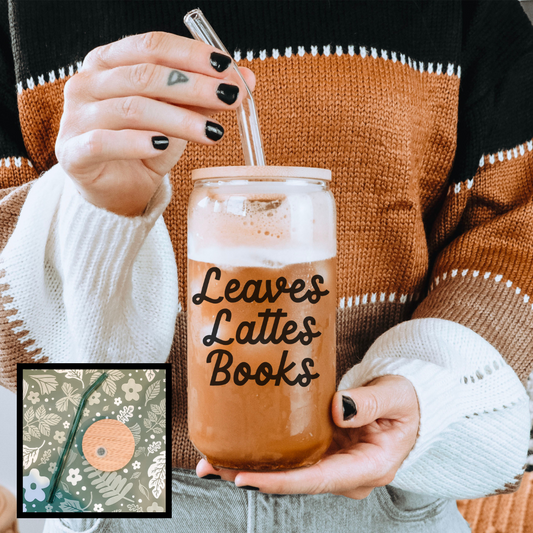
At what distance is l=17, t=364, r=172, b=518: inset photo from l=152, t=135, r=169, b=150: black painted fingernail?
19 centimetres

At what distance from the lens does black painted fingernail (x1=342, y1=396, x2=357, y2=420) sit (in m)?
0.24

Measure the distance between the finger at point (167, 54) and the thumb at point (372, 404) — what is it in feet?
0.57

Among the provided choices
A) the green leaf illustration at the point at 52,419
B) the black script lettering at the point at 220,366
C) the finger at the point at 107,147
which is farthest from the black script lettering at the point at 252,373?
the green leaf illustration at the point at 52,419

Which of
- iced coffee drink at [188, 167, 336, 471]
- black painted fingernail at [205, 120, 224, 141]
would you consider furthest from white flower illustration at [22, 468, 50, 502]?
black painted fingernail at [205, 120, 224, 141]

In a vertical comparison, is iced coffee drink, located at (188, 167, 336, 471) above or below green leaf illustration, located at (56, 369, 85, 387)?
above

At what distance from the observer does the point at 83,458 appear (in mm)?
364

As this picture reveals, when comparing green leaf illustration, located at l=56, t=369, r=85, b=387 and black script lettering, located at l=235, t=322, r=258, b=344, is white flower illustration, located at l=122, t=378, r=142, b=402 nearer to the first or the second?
green leaf illustration, located at l=56, t=369, r=85, b=387

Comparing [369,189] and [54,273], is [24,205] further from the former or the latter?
[369,189]

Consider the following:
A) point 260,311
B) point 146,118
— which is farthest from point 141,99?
point 260,311

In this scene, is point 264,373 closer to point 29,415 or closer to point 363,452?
point 363,452

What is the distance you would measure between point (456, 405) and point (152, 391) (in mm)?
216

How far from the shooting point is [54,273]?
321 millimetres

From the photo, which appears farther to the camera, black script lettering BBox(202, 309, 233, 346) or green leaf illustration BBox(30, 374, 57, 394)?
green leaf illustration BBox(30, 374, 57, 394)

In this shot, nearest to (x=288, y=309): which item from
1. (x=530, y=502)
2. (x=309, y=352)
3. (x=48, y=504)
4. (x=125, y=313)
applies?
(x=309, y=352)
